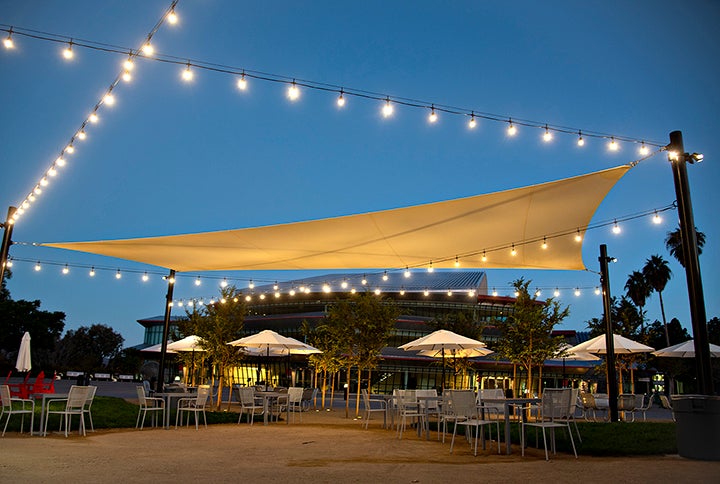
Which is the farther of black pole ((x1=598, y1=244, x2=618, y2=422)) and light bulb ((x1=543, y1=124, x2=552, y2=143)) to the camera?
black pole ((x1=598, y1=244, x2=618, y2=422))

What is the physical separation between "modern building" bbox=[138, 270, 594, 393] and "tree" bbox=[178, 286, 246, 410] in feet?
71.8

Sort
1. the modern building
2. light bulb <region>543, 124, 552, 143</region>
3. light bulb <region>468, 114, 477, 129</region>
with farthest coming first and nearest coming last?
1. the modern building
2. light bulb <region>543, 124, 552, 143</region>
3. light bulb <region>468, 114, 477, 129</region>

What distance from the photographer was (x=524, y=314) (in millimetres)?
13312

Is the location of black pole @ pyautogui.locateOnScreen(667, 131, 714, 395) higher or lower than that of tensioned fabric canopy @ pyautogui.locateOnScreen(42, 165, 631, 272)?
lower

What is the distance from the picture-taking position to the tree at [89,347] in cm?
5212

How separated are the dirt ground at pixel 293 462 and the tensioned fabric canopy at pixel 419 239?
3.46 meters

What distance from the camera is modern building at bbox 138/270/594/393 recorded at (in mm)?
39750

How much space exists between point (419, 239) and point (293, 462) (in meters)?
5.47

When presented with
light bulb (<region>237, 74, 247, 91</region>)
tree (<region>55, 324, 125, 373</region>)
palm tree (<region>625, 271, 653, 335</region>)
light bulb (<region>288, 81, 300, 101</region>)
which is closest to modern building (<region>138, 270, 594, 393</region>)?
palm tree (<region>625, 271, 653, 335</region>)

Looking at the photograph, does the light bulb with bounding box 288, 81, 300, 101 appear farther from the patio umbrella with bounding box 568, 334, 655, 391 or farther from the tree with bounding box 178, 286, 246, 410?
the patio umbrella with bounding box 568, 334, 655, 391

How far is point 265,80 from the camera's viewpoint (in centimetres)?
715

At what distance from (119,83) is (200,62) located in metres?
1.02

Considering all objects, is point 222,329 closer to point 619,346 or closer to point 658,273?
point 619,346

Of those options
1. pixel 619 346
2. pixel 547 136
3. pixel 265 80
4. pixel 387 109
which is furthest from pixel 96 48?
pixel 619 346
